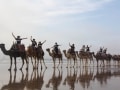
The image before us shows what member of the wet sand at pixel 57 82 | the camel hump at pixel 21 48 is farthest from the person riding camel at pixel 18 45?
the wet sand at pixel 57 82

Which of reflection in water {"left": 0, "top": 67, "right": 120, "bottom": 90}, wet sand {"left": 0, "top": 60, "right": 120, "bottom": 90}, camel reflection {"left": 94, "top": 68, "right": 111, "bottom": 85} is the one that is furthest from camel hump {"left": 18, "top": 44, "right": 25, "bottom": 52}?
reflection in water {"left": 0, "top": 67, "right": 120, "bottom": 90}

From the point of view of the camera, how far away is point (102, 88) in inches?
512

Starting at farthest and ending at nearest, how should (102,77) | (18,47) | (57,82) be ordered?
(18,47) → (102,77) → (57,82)

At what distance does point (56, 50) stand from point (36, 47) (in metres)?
4.63

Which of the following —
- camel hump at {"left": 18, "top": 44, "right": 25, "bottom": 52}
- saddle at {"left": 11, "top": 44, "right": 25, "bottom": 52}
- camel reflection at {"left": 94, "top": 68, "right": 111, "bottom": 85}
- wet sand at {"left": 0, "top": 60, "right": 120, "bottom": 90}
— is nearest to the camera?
wet sand at {"left": 0, "top": 60, "right": 120, "bottom": 90}

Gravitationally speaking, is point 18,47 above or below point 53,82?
above

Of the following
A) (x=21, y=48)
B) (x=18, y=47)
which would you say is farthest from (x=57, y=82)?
(x=21, y=48)

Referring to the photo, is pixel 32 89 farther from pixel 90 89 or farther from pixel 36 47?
pixel 36 47

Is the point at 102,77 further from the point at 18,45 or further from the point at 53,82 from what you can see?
the point at 18,45

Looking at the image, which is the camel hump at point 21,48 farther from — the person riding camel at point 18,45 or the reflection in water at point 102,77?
the reflection in water at point 102,77

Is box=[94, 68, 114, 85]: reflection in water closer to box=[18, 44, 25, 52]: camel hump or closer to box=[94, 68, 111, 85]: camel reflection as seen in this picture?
box=[94, 68, 111, 85]: camel reflection

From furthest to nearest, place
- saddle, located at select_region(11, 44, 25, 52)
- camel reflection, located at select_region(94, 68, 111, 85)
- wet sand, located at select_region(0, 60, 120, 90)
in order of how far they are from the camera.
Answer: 1. saddle, located at select_region(11, 44, 25, 52)
2. camel reflection, located at select_region(94, 68, 111, 85)
3. wet sand, located at select_region(0, 60, 120, 90)

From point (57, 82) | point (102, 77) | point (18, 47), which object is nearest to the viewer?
point (57, 82)

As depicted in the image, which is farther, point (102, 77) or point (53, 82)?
point (102, 77)
